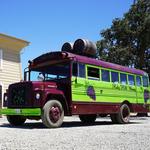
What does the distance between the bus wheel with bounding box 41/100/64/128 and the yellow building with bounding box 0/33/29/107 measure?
37.7 feet

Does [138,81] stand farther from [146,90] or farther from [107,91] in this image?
[107,91]

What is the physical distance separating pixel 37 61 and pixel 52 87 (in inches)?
73.8

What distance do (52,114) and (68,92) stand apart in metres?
1.04

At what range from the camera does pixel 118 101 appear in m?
16.7

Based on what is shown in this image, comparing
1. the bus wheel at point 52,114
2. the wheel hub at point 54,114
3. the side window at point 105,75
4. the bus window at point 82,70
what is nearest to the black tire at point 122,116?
the side window at point 105,75

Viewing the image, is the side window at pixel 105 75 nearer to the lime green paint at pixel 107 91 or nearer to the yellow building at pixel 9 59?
the lime green paint at pixel 107 91

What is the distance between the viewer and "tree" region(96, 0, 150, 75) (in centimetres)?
4009

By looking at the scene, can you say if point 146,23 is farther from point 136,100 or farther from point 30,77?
point 30,77

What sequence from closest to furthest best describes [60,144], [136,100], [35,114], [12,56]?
[60,144] → [35,114] → [136,100] → [12,56]

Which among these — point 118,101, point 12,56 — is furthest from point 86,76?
point 12,56

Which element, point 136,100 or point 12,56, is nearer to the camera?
point 136,100

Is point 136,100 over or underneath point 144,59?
underneath

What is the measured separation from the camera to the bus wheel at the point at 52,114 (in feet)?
43.8

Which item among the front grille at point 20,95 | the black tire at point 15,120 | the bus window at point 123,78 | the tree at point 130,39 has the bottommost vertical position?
the black tire at point 15,120
